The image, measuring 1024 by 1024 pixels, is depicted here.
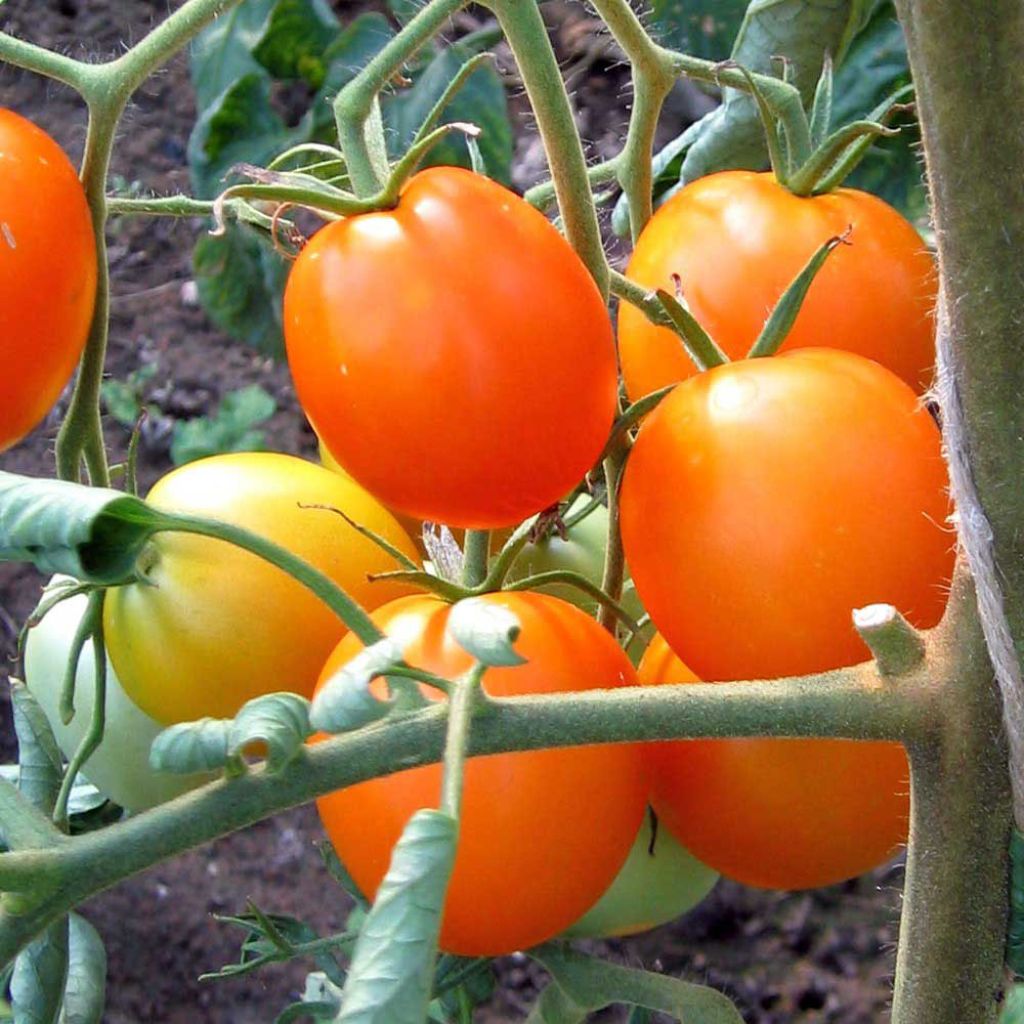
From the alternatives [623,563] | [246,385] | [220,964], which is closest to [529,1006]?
[220,964]

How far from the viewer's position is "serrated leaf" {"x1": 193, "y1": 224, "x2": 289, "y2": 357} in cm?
146

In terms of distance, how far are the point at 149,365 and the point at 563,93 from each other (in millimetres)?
1464

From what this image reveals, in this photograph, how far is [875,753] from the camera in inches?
23.3

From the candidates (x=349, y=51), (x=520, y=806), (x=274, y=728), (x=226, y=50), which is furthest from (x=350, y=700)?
(x=226, y=50)

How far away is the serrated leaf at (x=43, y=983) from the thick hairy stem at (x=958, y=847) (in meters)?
0.39

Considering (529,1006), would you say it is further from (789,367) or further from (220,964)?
(789,367)

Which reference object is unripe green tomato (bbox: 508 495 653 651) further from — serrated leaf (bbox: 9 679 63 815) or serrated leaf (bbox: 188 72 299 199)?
serrated leaf (bbox: 188 72 299 199)

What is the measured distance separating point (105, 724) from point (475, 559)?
0.77 feet

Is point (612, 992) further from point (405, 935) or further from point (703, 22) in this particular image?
point (703, 22)

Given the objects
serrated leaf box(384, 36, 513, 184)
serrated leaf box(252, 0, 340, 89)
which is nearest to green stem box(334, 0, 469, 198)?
serrated leaf box(384, 36, 513, 184)

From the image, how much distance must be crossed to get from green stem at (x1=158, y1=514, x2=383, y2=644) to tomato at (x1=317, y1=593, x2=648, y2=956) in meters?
0.07

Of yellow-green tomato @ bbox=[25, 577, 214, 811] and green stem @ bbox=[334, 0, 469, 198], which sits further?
yellow-green tomato @ bbox=[25, 577, 214, 811]

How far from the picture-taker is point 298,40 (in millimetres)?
1532

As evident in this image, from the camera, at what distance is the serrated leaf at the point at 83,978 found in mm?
805
